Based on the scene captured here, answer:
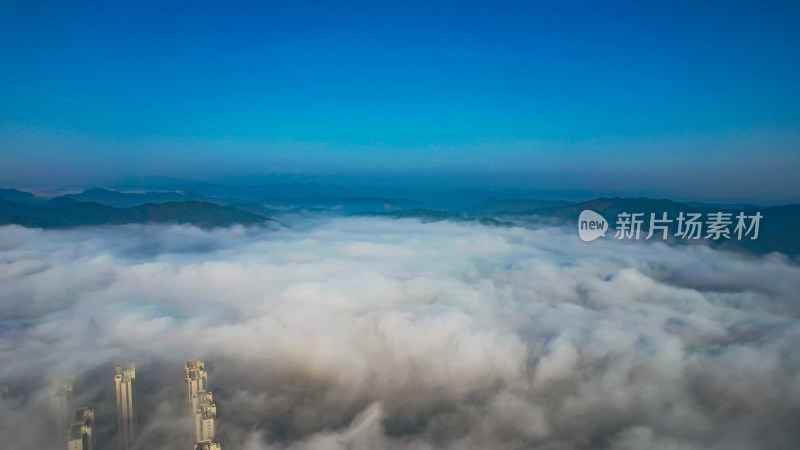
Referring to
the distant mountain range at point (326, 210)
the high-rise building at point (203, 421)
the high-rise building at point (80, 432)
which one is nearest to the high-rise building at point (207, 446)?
the high-rise building at point (203, 421)

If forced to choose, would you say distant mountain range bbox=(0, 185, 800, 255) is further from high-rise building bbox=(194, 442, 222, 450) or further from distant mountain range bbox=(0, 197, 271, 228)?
high-rise building bbox=(194, 442, 222, 450)

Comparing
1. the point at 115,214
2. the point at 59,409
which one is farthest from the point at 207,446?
the point at 115,214

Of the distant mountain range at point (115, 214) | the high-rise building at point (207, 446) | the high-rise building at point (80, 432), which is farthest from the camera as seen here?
the distant mountain range at point (115, 214)

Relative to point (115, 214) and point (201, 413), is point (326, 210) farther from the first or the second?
point (201, 413)

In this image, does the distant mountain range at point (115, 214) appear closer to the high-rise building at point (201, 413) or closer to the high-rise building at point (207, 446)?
the high-rise building at point (201, 413)

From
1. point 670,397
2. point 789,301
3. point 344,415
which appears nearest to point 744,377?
point 670,397
